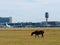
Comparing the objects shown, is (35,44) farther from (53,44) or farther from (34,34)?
(34,34)

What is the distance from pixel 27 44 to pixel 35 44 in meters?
0.87

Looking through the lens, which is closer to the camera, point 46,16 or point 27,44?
point 27,44

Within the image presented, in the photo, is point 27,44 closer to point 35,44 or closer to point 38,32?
point 35,44

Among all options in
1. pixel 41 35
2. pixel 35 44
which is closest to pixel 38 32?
pixel 41 35

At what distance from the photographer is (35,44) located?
26953mm

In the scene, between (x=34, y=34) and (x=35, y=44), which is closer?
(x=35, y=44)

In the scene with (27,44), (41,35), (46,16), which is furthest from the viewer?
(46,16)

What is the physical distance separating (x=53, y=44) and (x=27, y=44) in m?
2.70

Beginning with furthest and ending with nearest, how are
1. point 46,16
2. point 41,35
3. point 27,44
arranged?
point 46,16
point 41,35
point 27,44

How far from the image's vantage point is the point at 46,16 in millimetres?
160375

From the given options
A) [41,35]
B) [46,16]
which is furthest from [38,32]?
[46,16]

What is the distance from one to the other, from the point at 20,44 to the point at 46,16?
134 meters

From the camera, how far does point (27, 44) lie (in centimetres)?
2670

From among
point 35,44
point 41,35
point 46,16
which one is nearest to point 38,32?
point 41,35
